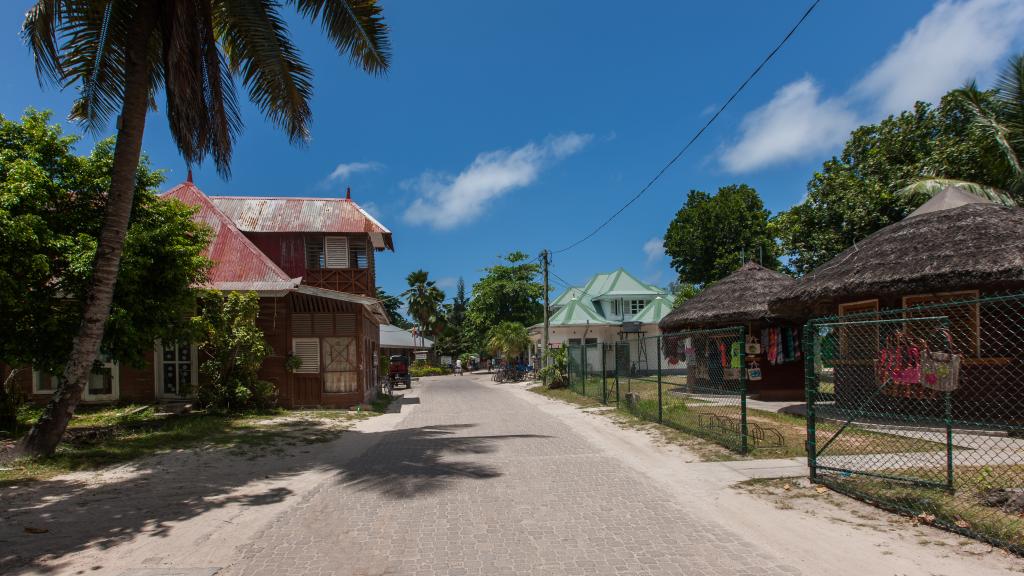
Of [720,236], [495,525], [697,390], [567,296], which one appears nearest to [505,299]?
[567,296]

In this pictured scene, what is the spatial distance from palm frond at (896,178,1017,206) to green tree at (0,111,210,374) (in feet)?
65.8

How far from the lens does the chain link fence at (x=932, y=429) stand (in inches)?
220

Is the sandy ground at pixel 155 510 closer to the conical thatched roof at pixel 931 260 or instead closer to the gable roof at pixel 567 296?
the conical thatched roof at pixel 931 260

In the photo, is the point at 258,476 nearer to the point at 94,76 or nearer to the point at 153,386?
the point at 94,76

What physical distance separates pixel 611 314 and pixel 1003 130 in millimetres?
26778

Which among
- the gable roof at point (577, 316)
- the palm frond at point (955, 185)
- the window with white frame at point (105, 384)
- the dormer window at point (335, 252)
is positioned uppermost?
the palm frond at point (955, 185)

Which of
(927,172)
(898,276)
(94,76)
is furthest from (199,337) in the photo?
(927,172)

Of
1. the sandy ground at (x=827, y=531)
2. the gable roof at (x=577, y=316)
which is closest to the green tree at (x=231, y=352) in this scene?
the sandy ground at (x=827, y=531)

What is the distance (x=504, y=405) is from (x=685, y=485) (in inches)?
478

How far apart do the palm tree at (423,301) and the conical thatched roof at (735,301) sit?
1634 inches

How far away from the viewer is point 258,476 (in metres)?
8.23

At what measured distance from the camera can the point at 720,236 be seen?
3684 cm

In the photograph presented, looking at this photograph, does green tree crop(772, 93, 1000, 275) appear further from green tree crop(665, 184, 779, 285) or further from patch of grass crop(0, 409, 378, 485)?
patch of grass crop(0, 409, 378, 485)

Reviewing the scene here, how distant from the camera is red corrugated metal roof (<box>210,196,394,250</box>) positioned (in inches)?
785
